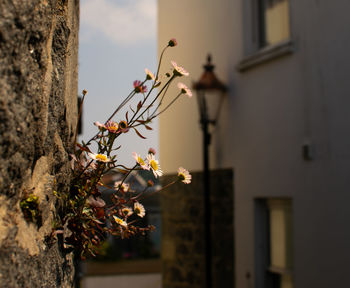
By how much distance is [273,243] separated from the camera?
6.43m

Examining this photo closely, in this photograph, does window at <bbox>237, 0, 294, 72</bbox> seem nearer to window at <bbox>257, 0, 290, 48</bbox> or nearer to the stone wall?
window at <bbox>257, 0, 290, 48</bbox>

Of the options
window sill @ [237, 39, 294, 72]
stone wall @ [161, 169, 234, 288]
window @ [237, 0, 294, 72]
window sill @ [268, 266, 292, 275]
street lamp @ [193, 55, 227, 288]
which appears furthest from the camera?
stone wall @ [161, 169, 234, 288]

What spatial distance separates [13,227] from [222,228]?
6219mm

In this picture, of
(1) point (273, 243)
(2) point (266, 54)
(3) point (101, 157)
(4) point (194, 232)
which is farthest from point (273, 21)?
(3) point (101, 157)

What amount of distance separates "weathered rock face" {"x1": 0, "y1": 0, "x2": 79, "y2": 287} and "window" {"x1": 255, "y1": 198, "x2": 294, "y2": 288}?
183 inches

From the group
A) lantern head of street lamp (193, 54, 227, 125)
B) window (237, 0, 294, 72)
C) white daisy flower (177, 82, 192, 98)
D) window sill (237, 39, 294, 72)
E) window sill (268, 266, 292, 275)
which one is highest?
window (237, 0, 294, 72)

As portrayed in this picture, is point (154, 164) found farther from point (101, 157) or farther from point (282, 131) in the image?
point (282, 131)

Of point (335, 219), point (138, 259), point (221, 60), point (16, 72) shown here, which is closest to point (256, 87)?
point (221, 60)

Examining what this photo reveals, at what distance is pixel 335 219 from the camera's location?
16.7 ft

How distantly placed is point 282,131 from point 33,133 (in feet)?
16.2

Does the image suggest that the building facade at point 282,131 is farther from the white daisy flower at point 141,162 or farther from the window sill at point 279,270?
the white daisy flower at point 141,162

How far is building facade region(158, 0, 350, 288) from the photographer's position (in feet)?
16.8

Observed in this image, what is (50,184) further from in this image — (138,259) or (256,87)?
(138,259)

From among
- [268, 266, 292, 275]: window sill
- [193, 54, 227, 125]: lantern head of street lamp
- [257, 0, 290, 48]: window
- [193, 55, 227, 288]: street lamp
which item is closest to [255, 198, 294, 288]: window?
[268, 266, 292, 275]: window sill
